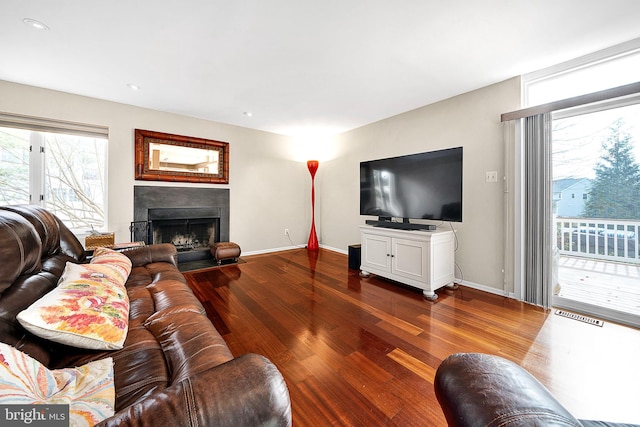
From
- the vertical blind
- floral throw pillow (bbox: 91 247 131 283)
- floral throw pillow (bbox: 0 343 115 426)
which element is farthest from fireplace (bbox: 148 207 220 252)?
the vertical blind

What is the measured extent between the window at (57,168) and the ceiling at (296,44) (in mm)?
508

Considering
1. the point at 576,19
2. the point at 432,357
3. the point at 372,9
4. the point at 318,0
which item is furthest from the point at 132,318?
the point at 576,19

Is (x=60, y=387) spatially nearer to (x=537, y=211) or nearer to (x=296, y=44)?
(x=296, y=44)

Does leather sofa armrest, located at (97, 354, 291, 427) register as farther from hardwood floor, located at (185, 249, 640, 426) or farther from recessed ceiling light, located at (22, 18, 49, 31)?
recessed ceiling light, located at (22, 18, 49, 31)

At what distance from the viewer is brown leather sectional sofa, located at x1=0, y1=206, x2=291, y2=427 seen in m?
0.54

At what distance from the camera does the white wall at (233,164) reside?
2.91 metres

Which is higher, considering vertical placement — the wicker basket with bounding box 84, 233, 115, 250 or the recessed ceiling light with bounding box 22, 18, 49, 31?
the recessed ceiling light with bounding box 22, 18, 49, 31

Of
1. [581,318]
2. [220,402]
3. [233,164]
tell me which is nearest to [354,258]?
[581,318]

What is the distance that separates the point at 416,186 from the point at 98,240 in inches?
155

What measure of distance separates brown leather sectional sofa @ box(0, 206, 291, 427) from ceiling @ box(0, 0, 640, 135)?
5.02 feet

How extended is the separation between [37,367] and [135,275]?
131cm

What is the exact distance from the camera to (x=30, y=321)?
2.77ft


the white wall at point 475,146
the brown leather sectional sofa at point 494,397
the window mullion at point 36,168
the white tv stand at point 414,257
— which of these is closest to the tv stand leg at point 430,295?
A: the white tv stand at point 414,257

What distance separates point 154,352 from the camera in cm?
98
